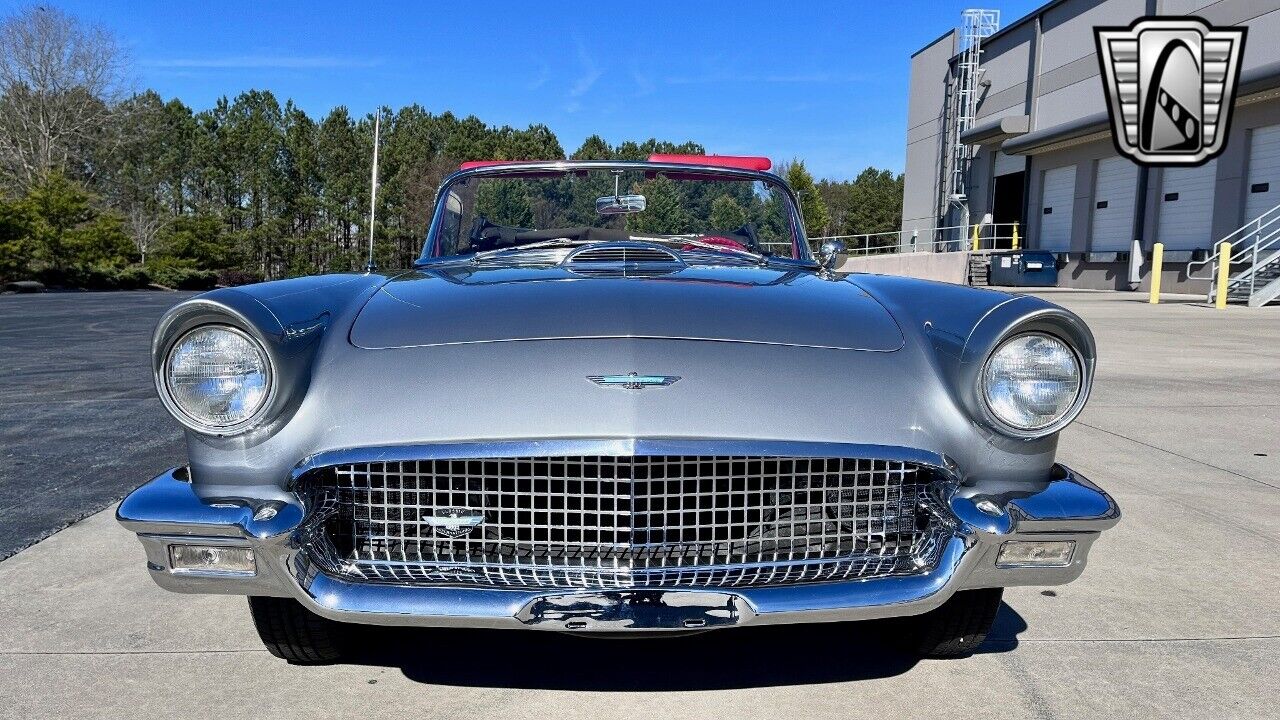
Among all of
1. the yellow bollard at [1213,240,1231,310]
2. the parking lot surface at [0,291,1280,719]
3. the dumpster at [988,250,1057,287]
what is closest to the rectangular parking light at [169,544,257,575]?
the parking lot surface at [0,291,1280,719]

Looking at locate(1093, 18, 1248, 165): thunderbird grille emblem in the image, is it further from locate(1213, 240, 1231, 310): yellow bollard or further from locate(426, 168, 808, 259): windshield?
locate(426, 168, 808, 259): windshield

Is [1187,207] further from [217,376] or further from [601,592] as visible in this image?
[217,376]

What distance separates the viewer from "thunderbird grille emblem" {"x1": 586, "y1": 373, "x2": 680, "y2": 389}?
1.75m

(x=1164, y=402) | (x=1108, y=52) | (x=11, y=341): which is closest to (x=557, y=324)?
(x=1164, y=402)

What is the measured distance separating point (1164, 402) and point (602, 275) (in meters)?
4.92

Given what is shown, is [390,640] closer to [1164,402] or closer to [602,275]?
[602,275]

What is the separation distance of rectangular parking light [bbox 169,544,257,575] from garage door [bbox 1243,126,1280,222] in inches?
768

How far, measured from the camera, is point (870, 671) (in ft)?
6.72

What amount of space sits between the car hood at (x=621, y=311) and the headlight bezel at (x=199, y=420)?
194 mm

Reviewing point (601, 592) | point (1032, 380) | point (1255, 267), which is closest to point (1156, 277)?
point (1255, 267)

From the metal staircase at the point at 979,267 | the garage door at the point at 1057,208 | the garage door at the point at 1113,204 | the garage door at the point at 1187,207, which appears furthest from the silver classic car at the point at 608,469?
the garage door at the point at 1057,208

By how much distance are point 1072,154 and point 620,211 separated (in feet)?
77.2

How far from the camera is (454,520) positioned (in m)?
1.72

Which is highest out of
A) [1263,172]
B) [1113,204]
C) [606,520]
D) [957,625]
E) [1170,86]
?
[1170,86]
